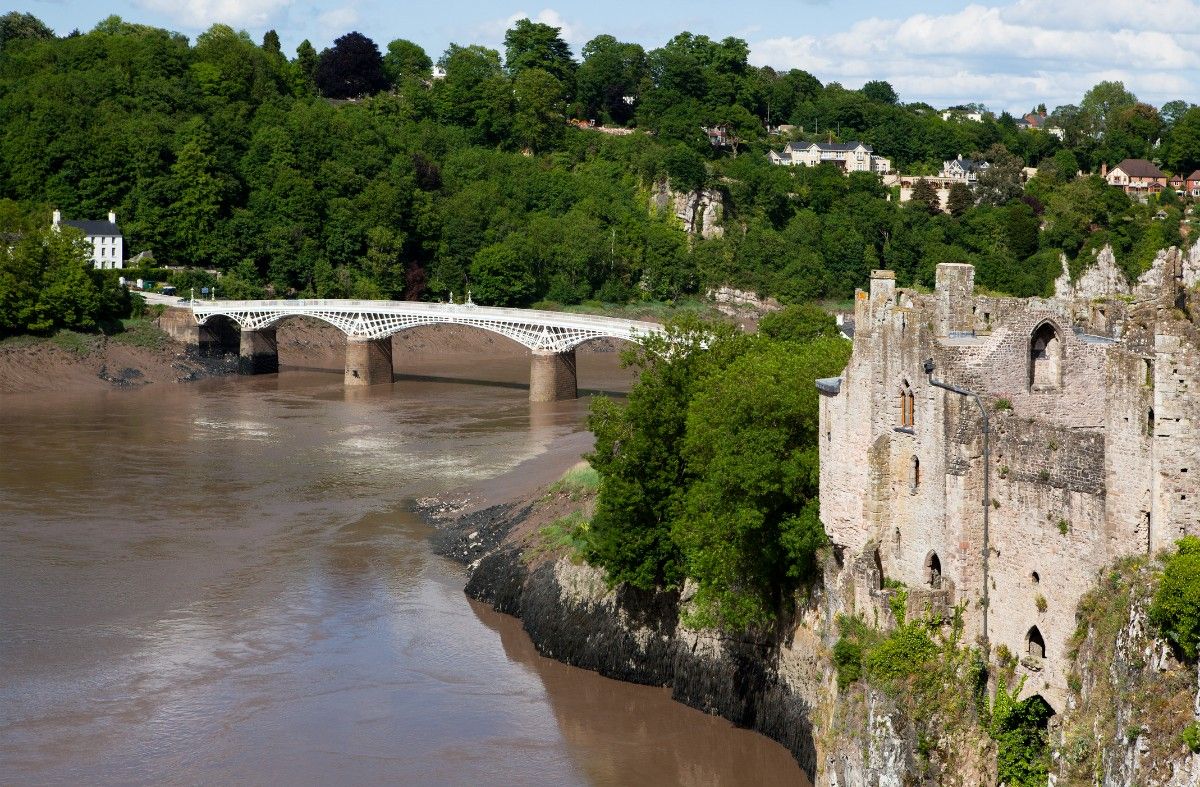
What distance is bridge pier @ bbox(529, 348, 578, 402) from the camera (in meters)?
95.7

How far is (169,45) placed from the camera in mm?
157875

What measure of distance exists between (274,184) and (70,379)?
41.7 m

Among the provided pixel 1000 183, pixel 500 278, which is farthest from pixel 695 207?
pixel 1000 183

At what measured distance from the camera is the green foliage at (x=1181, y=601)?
23906 mm

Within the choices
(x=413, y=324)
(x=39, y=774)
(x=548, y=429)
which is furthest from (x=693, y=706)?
(x=413, y=324)

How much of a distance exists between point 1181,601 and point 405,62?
173725mm

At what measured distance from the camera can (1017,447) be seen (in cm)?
2888

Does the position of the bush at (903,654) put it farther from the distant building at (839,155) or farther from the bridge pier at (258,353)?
the distant building at (839,155)

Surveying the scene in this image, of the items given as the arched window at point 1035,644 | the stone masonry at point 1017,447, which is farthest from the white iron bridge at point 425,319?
the arched window at point 1035,644

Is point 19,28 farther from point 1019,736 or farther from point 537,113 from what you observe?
point 1019,736

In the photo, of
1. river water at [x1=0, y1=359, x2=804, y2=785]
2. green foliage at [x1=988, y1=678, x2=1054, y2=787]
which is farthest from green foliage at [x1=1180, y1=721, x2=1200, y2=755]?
river water at [x1=0, y1=359, x2=804, y2=785]

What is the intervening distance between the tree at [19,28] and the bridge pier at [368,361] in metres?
85.3

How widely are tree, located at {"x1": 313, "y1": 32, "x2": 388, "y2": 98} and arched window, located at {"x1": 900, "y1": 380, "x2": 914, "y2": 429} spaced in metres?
155

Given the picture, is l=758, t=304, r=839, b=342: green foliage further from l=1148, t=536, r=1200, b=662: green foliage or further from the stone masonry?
l=1148, t=536, r=1200, b=662: green foliage
